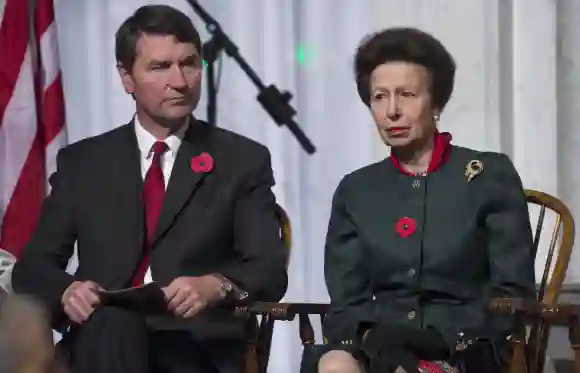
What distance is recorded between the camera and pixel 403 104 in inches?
82.4

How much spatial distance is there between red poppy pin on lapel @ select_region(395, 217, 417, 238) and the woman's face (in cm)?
17

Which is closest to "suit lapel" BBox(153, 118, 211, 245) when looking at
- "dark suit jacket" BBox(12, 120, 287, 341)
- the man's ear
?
"dark suit jacket" BBox(12, 120, 287, 341)

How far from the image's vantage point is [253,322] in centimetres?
211

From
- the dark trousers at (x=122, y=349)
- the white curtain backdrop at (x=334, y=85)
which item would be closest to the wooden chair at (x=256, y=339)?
the dark trousers at (x=122, y=349)

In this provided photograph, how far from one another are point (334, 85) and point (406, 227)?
3.71ft

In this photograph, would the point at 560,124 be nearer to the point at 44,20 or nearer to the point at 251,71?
the point at 251,71

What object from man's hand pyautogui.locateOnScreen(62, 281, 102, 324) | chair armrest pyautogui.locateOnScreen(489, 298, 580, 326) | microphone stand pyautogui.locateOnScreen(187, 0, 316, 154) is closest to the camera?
chair armrest pyautogui.locateOnScreen(489, 298, 580, 326)

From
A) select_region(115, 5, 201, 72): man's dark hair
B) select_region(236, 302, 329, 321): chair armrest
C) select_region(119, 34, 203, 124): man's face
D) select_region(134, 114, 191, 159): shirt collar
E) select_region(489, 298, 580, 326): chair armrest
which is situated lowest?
select_region(236, 302, 329, 321): chair armrest

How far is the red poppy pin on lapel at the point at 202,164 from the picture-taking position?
2281mm

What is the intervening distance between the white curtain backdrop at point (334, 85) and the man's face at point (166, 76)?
839 millimetres

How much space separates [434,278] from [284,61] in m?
1.28

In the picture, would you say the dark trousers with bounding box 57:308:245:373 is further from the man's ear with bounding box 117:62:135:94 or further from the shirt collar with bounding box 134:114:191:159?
the man's ear with bounding box 117:62:135:94

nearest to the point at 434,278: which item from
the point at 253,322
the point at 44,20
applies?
the point at 253,322

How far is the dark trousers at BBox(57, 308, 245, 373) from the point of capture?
1.84 metres
